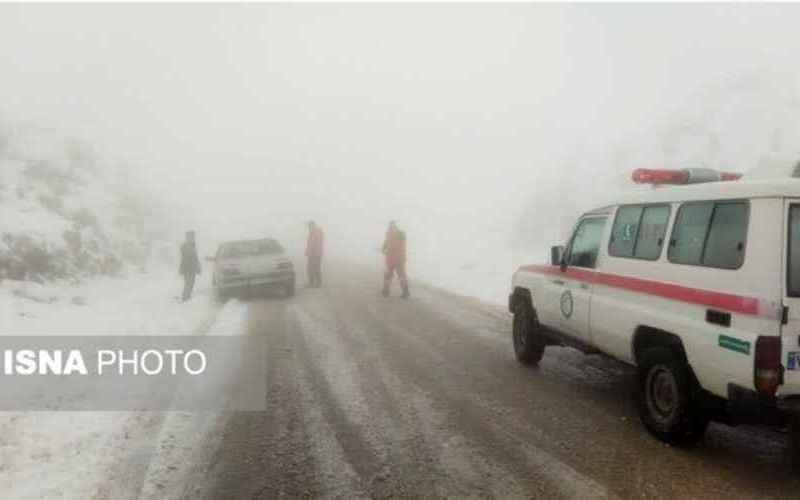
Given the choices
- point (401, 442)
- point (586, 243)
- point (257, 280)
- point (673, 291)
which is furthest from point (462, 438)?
point (257, 280)

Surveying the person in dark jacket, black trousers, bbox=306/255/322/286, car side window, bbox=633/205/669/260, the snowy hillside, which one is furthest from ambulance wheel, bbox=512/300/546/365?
the snowy hillside

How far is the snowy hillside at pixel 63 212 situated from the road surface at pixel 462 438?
857 cm

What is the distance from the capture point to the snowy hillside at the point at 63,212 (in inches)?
577

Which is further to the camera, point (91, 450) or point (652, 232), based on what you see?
point (652, 232)

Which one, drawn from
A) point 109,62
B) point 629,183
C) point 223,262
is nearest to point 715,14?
point 629,183

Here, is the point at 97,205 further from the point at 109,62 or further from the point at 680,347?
the point at 109,62

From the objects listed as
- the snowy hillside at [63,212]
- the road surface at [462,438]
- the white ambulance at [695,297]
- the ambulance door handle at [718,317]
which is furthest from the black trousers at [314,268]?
the ambulance door handle at [718,317]

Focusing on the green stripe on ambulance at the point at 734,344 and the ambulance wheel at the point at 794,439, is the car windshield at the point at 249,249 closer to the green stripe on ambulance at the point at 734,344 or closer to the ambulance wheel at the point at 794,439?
the ambulance wheel at the point at 794,439

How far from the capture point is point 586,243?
284 inches

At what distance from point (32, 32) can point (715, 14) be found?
56.1 metres

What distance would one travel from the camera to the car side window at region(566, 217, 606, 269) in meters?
6.96

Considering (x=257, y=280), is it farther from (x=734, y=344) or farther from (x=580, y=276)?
(x=734, y=344)

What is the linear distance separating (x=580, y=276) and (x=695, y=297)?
2.00 meters

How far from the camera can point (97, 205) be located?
21.6 metres
